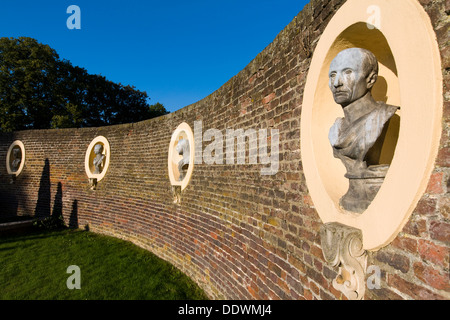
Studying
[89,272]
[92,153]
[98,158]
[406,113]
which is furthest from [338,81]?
[92,153]

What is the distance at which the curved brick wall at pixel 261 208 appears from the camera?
4.28 ft

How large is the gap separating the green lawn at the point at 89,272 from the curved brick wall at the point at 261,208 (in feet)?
1.32

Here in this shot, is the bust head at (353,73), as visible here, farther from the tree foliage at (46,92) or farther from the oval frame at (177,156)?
the tree foliage at (46,92)

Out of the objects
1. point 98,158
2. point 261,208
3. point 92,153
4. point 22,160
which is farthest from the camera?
point 22,160

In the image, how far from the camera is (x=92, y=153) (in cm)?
943

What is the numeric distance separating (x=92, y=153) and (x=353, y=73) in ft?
31.7

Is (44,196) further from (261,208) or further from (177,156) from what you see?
(261,208)

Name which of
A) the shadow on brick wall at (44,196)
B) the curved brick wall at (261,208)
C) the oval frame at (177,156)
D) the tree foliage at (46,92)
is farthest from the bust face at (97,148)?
the tree foliage at (46,92)

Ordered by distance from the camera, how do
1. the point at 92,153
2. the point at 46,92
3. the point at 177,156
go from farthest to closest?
the point at 46,92 < the point at 92,153 < the point at 177,156

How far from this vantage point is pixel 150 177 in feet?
23.7

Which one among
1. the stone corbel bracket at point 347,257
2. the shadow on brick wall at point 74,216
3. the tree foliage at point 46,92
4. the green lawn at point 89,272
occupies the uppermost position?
the tree foliage at point 46,92
